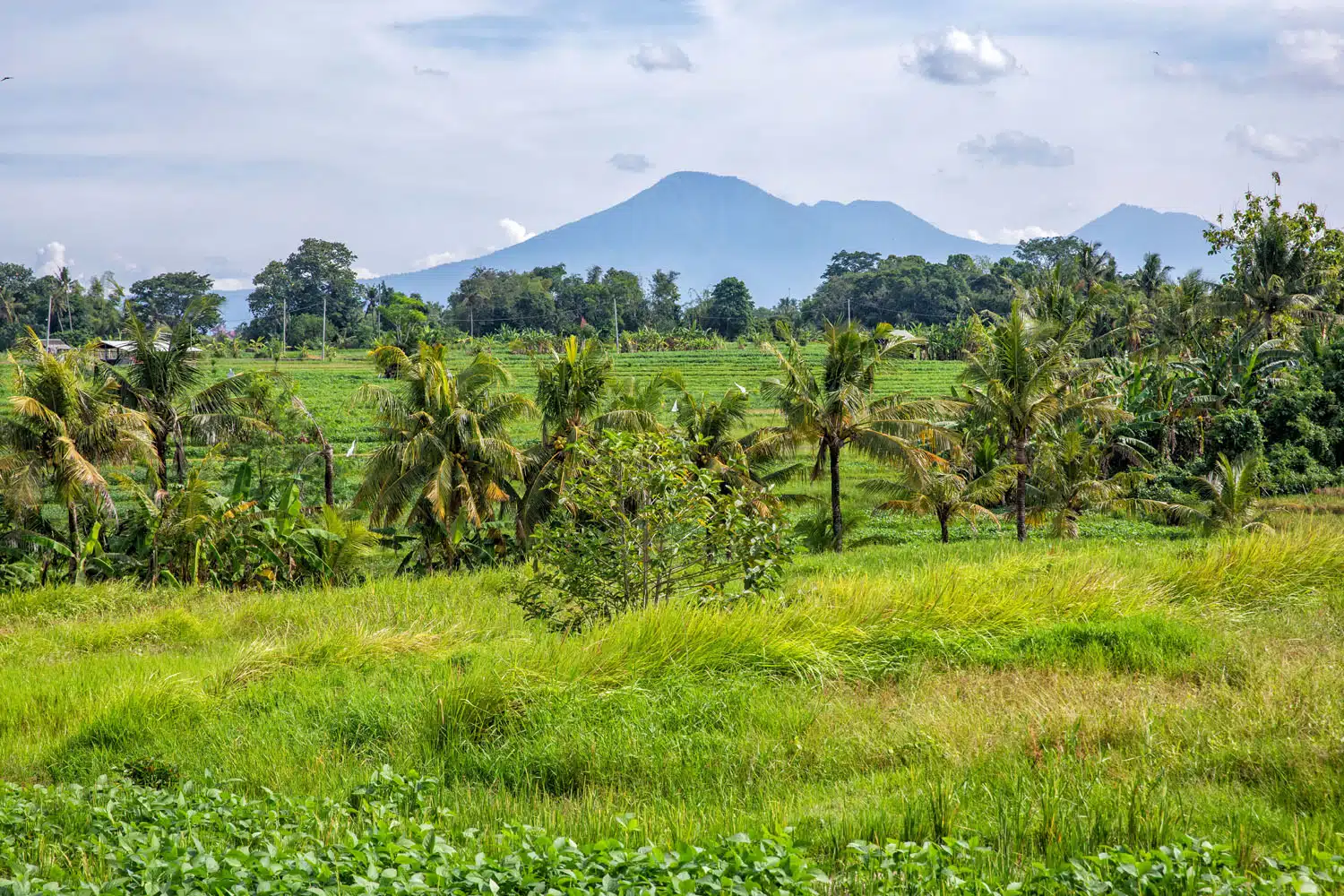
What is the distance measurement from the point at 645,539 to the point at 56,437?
1449 cm

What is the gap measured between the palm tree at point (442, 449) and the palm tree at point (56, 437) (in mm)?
4924

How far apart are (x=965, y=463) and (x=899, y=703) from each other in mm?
20842

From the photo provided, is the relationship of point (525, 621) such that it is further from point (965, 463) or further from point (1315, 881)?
point (965, 463)

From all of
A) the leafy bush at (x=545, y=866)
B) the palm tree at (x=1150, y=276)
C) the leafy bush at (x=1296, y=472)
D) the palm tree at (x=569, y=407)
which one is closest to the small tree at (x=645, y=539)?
the leafy bush at (x=545, y=866)

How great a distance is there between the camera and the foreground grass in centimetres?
524

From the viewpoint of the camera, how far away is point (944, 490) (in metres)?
23.2

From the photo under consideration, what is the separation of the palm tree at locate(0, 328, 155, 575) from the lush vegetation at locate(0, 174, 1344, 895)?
0.07m

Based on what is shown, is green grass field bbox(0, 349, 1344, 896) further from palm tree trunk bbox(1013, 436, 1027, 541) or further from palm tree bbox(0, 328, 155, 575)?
palm tree trunk bbox(1013, 436, 1027, 541)

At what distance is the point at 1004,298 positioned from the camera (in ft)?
278

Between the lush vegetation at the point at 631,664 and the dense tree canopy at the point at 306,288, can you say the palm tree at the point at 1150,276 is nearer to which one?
the lush vegetation at the point at 631,664

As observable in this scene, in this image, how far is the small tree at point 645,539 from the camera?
9484 millimetres

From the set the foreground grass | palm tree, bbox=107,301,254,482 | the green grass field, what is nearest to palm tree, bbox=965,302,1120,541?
the green grass field

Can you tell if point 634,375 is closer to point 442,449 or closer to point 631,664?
point 442,449

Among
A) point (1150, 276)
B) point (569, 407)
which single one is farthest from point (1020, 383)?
point (1150, 276)
